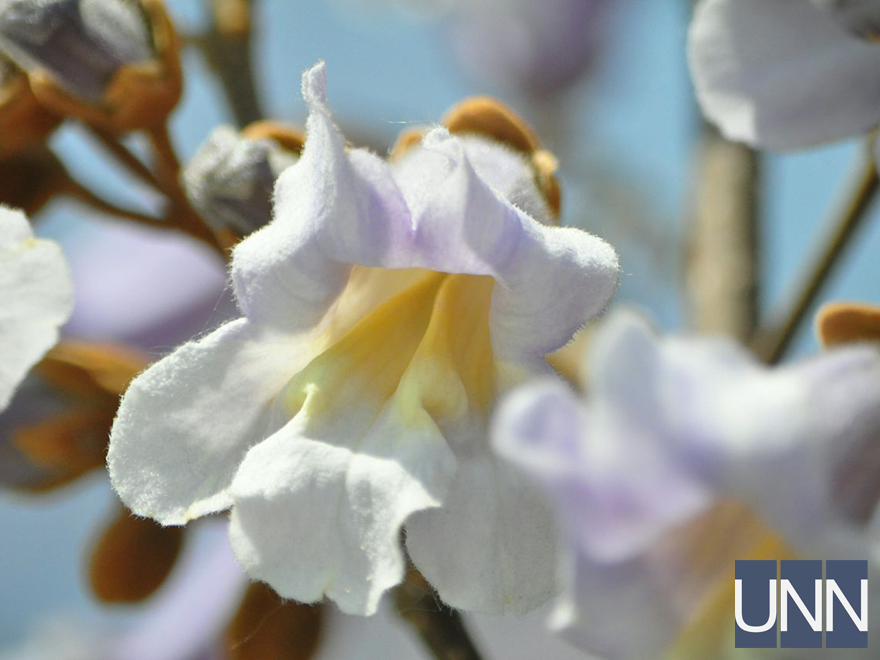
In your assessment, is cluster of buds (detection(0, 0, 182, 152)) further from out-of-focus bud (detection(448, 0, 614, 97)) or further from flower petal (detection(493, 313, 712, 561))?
out-of-focus bud (detection(448, 0, 614, 97))

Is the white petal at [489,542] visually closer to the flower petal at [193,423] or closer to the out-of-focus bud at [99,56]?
the flower petal at [193,423]

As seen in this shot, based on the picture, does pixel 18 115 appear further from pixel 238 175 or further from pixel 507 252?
pixel 507 252

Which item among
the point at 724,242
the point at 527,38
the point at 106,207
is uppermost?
the point at 106,207

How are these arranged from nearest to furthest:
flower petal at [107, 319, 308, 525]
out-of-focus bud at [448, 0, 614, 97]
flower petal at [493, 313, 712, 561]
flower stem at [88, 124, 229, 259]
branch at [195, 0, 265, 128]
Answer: flower petal at [493, 313, 712, 561] → flower petal at [107, 319, 308, 525] → flower stem at [88, 124, 229, 259] → branch at [195, 0, 265, 128] → out-of-focus bud at [448, 0, 614, 97]

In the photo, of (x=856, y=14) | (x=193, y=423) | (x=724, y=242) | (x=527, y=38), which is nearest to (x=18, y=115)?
(x=193, y=423)

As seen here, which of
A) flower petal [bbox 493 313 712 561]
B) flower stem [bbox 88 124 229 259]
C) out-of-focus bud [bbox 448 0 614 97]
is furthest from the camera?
out-of-focus bud [bbox 448 0 614 97]

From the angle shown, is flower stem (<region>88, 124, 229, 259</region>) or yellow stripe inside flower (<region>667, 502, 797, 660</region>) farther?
flower stem (<region>88, 124, 229, 259</region>)

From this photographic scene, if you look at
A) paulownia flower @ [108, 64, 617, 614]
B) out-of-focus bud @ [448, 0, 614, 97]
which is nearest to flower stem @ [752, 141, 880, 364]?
paulownia flower @ [108, 64, 617, 614]
